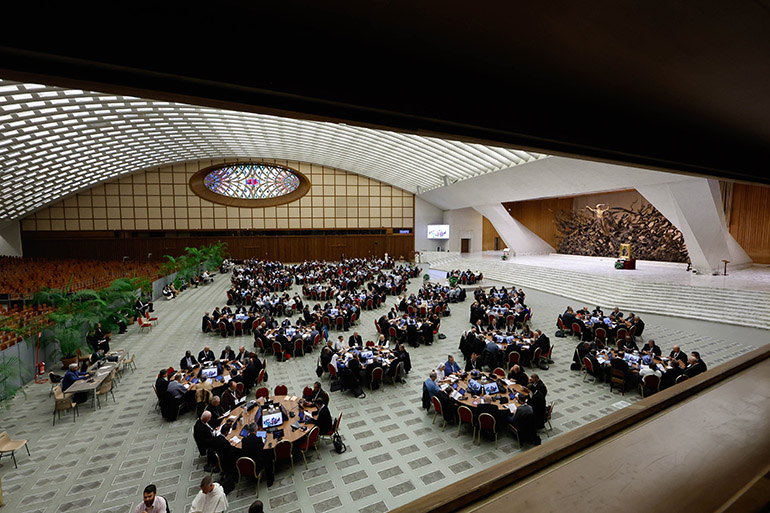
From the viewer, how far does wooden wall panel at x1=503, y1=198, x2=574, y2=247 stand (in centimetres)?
3098

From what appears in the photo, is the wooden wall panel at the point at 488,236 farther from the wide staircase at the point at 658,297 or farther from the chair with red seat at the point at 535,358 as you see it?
the chair with red seat at the point at 535,358

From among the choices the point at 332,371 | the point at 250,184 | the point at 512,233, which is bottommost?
the point at 332,371

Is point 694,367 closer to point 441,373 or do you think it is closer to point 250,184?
point 441,373

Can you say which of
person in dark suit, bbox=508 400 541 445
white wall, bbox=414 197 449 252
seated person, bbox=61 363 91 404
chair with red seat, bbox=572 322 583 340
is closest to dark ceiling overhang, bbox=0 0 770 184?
person in dark suit, bbox=508 400 541 445

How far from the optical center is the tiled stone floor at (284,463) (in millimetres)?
4973

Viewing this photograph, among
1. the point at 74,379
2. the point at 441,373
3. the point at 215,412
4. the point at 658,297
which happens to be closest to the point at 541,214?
the point at 658,297

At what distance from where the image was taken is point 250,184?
1373 inches

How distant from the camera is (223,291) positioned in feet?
70.6

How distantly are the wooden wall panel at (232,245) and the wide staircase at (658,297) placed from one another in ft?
58.6

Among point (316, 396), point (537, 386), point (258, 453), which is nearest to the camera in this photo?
point (258, 453)

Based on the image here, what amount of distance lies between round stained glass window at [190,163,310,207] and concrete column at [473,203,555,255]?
60.2 feet

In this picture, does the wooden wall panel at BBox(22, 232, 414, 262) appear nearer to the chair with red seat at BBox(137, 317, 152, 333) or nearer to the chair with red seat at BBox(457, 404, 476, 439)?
the chair with red seat at BBox(137, 317, 152, 333)

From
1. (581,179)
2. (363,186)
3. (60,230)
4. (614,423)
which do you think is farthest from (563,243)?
(60,230)

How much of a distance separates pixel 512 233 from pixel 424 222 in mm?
11213
